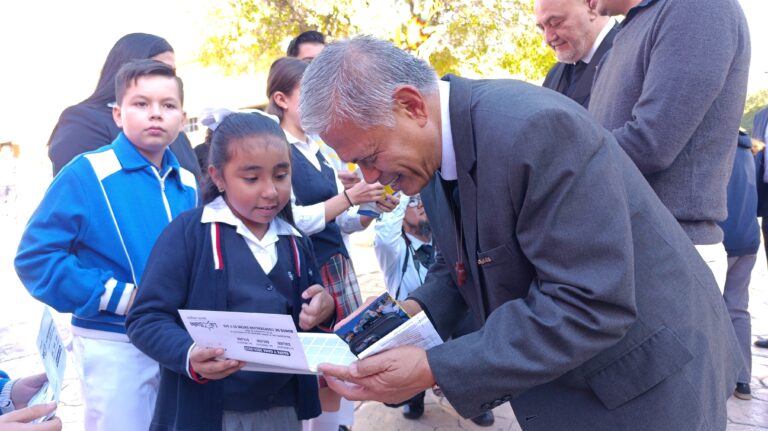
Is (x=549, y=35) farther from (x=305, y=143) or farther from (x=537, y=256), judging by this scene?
(x=537, y=256)

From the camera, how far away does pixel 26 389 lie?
181cm

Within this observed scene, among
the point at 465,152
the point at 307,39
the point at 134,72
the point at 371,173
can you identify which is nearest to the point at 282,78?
the point at 134,72

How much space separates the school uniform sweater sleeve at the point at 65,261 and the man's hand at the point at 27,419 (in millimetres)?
603

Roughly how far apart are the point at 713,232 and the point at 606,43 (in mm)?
1290

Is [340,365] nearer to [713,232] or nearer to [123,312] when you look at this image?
[123,312]

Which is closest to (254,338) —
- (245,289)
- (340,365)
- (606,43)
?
(340,365)

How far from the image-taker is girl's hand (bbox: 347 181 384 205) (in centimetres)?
281

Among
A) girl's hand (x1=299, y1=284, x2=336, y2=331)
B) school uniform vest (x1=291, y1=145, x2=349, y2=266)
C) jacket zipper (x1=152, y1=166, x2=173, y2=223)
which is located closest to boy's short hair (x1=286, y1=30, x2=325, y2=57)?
school uniform vest (x1=291, y1=145, x2=349, y2=266)

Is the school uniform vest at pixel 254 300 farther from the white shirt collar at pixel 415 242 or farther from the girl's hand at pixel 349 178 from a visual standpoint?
the white shirt collar at pixel 415 242

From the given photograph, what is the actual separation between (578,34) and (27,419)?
109 inches

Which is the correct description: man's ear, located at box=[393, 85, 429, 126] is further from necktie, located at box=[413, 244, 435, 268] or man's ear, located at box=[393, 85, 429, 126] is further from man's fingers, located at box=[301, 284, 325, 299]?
necktie, located at box=[413, 244, 435, 268]

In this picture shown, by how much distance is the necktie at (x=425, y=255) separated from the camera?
12.5ft

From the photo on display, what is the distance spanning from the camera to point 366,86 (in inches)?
54.6

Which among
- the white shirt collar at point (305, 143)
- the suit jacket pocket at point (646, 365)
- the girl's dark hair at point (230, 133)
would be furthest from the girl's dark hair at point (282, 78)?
the suit jacket pocket at point (646, 365)
